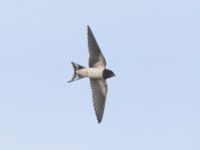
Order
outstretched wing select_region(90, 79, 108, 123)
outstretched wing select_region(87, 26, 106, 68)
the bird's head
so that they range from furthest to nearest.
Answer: the bird's head
outstretched wing select_region(90, 79, 108, 123)
outstretched wing select_region(87, 26, 106, 68)

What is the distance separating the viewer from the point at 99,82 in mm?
14383

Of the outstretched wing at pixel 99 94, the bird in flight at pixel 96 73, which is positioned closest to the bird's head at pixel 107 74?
the bird in flight at pixel 96 73

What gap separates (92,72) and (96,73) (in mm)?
98

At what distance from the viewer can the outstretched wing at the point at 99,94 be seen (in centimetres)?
1412

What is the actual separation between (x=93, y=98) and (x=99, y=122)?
22.5 inches

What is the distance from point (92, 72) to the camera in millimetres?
14141

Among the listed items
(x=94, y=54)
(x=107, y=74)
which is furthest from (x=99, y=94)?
(x=94, y=54)

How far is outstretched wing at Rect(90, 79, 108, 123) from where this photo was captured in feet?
46.3

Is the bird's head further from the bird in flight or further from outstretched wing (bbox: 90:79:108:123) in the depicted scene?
outstretched wing (bbox: 90:79:108:123)

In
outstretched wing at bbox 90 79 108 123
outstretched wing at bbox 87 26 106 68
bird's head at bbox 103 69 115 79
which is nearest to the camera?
outstretched wing at bbox 87 26 106 68

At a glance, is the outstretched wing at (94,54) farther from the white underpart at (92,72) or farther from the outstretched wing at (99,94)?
the outstretched wing at (99,94)

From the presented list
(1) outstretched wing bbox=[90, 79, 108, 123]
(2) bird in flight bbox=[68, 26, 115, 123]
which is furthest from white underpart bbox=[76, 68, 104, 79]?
(1) outstretched wing bbox=[90, 79, 108, 123]

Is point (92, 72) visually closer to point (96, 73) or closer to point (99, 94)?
point (96, 73)

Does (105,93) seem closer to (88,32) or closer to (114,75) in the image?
(114,75)
